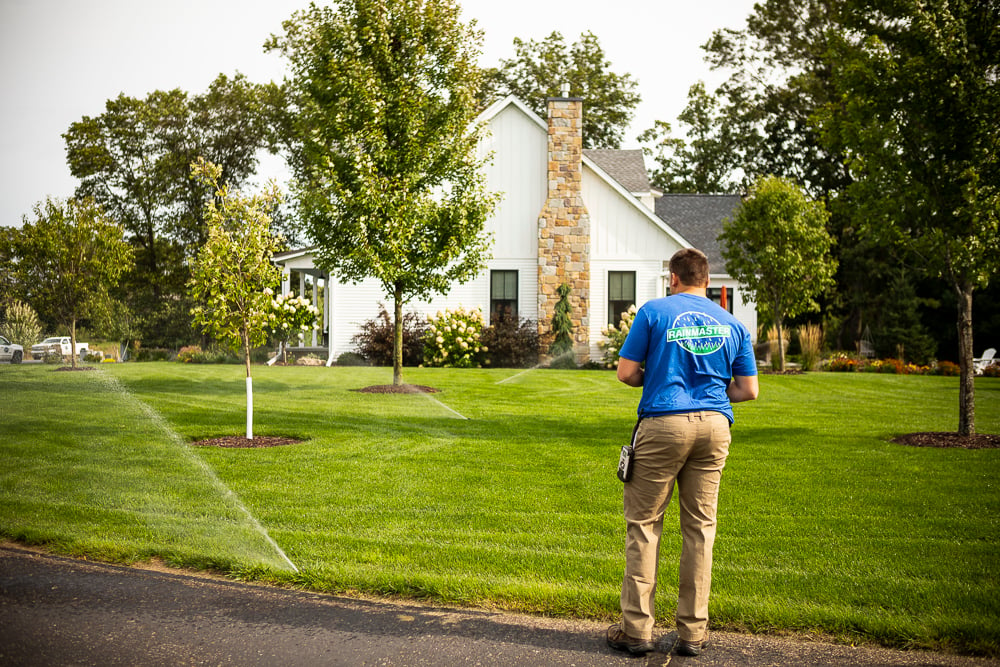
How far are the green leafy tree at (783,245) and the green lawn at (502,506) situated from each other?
381 inches

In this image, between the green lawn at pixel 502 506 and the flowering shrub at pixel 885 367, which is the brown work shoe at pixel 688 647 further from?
the flowering shrub at pixel 885 367

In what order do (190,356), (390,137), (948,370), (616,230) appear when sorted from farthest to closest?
(616,230)
(190,356)
(948,370)
(390,137)

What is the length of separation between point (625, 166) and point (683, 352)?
94.9 feet

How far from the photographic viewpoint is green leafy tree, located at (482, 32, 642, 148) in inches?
1625

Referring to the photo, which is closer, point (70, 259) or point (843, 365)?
point (70, 259)

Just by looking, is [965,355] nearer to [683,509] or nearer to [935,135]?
[935,135]

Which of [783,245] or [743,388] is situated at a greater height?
[783,245]

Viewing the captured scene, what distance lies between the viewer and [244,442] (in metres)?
10.3

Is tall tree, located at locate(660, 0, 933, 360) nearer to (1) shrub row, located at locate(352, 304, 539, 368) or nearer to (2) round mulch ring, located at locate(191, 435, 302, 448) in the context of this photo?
(1) shrub row, located at locate(352, 304, 539, 368)

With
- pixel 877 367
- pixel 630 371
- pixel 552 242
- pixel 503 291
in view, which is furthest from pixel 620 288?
pixel 630 371

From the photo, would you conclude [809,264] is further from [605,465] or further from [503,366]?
[605,465]

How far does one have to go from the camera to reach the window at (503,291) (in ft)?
87.6

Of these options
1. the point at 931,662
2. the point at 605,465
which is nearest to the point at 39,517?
the point at 605,465

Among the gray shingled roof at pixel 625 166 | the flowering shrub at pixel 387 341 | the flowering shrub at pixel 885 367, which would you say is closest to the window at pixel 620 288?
the gray shingled roof at pixel 625 166
